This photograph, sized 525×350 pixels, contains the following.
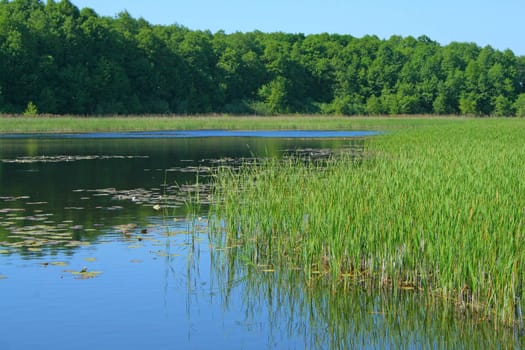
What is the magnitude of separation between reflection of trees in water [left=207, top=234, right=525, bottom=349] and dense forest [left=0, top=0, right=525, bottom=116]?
68.7m

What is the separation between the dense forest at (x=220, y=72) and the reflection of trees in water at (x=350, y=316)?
225ft

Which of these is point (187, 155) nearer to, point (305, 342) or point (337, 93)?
point (305, 342)

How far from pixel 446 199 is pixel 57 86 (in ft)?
263

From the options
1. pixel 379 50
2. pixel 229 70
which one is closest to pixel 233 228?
pixel 229 70

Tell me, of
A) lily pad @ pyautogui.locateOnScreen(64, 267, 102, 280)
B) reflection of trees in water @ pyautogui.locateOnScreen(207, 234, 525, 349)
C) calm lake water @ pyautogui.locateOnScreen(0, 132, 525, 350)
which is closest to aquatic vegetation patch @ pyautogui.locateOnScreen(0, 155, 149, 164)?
calm lake water @ pyautogui.locateOnScreen(0, 132, 525, 350)

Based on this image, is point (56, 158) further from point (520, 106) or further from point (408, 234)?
point (520, 106)

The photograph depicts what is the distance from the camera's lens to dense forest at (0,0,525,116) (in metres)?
83.8

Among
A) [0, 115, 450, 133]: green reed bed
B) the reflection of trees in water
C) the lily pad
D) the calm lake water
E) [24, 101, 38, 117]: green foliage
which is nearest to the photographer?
the reflection of trees in water

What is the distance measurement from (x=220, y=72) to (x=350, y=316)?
102 metres

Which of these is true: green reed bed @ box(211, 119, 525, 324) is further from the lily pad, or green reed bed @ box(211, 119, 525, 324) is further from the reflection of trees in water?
the lily pad

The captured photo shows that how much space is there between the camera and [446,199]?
9.59 meters

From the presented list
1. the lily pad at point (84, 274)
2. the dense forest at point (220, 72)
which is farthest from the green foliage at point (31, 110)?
the lily pad at point (84, 274)

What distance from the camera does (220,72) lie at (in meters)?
109

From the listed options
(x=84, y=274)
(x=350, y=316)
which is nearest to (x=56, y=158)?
(x=84, y=274)
